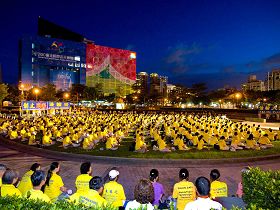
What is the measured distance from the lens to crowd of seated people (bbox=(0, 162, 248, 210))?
437 cm

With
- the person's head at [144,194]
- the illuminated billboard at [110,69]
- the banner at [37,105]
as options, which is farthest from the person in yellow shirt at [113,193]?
the illuminated billboard at [110,69]

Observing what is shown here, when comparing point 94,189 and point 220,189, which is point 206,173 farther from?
point 94,189

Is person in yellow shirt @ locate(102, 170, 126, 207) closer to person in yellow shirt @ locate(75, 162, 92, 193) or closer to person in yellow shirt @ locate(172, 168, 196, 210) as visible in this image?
person in yellow shirt @ locate(75, 162, 92, 193)

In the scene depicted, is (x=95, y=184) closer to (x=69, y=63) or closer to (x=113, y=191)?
(x=113, y=191)

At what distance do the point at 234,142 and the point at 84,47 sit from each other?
76165 millimetres

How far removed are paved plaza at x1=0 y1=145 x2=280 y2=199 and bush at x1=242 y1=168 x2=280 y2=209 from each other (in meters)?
3.79

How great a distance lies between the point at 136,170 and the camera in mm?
11547

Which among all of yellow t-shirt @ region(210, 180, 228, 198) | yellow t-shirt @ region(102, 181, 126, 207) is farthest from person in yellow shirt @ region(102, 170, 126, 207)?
yellow t-shirt @ region(210, 180, 228, 198)

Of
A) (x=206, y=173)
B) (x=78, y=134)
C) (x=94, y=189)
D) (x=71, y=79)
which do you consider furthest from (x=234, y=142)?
(x=71, y=79)

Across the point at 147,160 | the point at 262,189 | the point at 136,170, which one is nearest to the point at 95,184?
the point at 262,189

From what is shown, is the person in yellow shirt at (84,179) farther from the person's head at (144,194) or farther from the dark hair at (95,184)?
the person's head at (144,194)

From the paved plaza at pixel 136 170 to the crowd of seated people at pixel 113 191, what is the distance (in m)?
2.71

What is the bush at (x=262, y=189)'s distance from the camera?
4.25 meters

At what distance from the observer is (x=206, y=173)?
1121 centimetres
